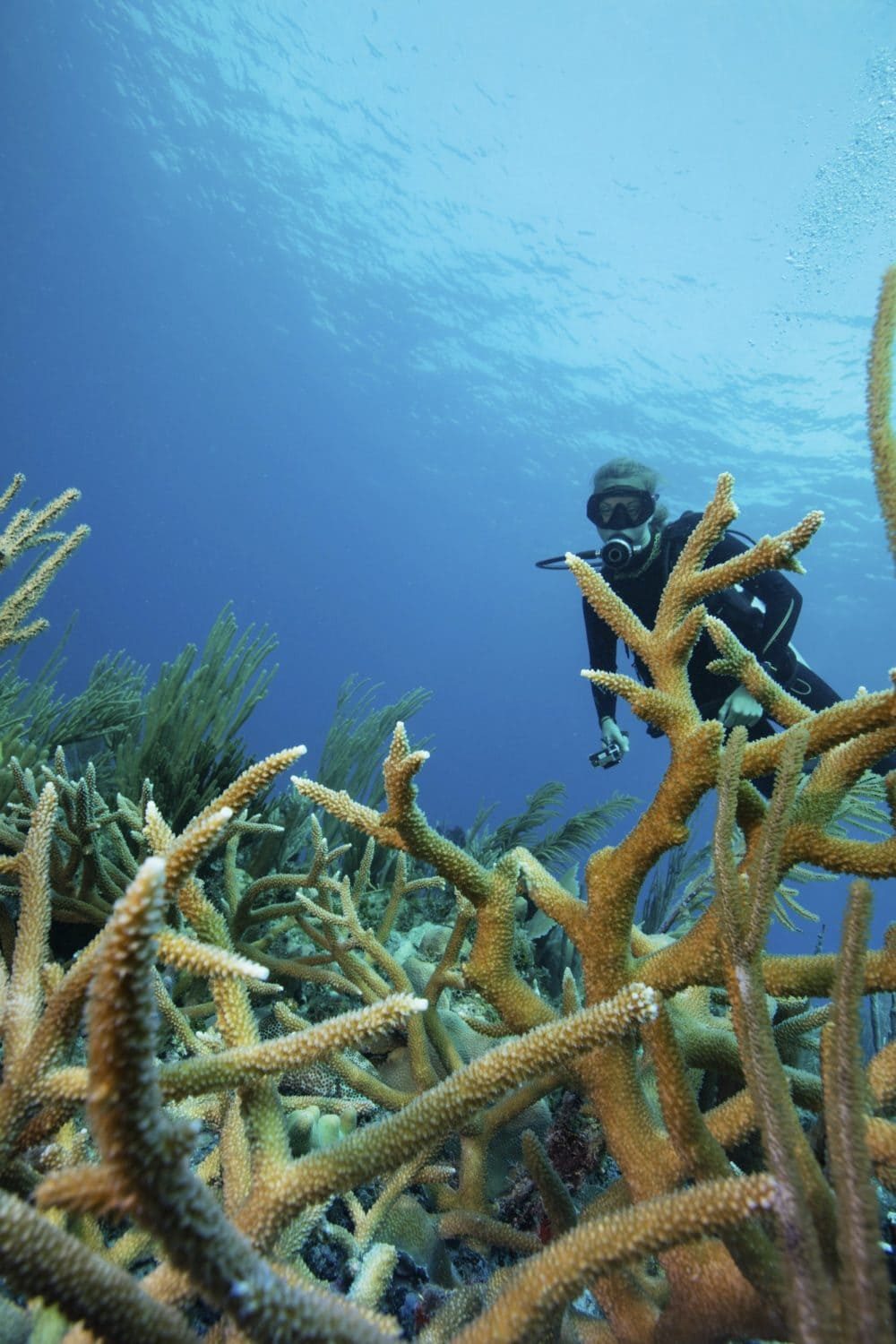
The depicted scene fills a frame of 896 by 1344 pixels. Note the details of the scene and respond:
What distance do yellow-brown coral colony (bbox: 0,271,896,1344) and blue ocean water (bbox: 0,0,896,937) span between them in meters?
7.05

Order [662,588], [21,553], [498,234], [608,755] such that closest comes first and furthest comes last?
[21,553], [608,755], [662,588], [498,234]

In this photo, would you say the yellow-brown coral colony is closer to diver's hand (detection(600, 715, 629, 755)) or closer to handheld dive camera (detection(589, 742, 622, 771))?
handheld dive camera (detection(589, 742, 622, 771))

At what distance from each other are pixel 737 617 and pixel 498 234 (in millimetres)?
37036

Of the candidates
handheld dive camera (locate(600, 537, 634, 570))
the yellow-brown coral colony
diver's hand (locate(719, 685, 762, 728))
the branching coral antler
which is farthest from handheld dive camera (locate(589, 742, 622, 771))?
the branching coral antler

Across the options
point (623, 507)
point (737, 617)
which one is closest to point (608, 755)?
point (737, 617)

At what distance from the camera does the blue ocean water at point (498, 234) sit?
2692 cm

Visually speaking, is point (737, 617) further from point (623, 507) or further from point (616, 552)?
point (623, 507)

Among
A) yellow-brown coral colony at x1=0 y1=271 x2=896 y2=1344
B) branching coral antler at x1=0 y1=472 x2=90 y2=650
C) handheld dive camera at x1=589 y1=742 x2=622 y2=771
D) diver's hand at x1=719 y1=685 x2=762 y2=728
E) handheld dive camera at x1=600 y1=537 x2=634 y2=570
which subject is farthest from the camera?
handheld dive camera at x1=600 y1=537 x2=634 y2=570

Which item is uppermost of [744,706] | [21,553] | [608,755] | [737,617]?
[737,617]

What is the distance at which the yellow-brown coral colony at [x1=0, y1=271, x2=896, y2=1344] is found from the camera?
2.43 feet

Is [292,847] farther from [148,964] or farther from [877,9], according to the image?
[877,9]

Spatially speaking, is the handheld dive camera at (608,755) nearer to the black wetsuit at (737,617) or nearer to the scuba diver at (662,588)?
the scuba diver at (662,588)

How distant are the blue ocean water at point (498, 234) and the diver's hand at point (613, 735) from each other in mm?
3801

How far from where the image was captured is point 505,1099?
225cm
